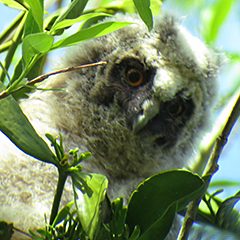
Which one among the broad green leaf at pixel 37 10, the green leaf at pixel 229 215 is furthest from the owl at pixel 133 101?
the broad green leaf at pixel 37 10

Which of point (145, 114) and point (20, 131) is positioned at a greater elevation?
point (20, 131)

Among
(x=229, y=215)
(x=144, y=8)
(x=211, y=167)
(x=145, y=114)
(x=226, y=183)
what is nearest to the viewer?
(x=144, y=8)

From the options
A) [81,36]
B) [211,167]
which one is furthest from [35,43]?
[211,167]

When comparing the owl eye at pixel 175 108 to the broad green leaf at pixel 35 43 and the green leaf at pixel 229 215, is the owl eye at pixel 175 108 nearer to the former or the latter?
the green leaf at pixel 229 215

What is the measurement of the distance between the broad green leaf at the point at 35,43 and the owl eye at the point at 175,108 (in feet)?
3.53

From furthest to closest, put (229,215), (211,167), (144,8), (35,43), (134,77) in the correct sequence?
(134,77) < (229,215) < (211,167) < (144,8) < (35,43)

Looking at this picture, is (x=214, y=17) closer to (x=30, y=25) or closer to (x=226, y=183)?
(x=226, y=183)

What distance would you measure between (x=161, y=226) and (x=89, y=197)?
0.15 meters

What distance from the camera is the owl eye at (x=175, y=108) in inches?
60.7

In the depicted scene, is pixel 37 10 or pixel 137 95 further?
pixel 137 95

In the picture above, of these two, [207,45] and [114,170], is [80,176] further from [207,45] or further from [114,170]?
[207,45]

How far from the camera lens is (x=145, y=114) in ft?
4.58

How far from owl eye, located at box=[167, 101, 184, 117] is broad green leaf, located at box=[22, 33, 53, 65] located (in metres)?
1.08

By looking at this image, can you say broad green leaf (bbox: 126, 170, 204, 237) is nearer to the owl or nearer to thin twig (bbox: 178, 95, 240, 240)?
thin twig (bbox: 178, 95, 240, 240)
